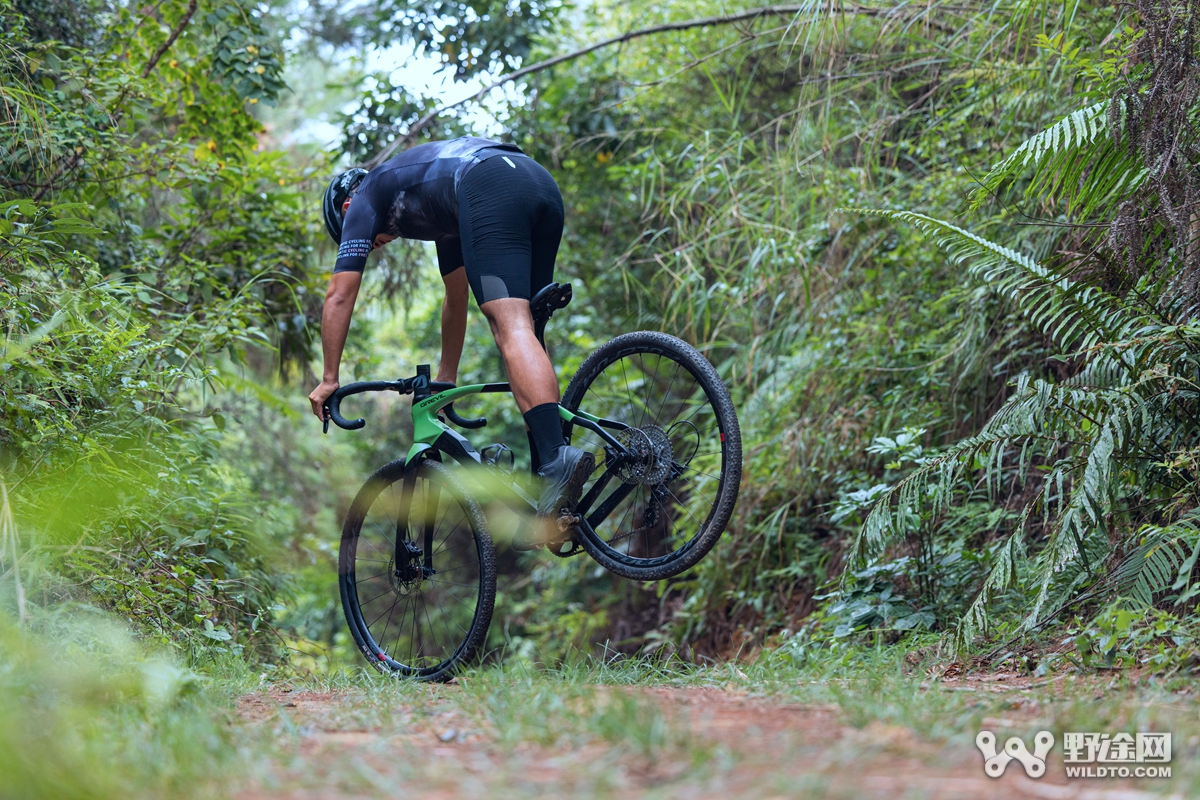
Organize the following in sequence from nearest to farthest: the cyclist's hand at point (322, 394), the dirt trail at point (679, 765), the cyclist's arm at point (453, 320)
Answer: the dirt trail at point (679, 765) → the cyclist's hand at point (322, 394) → the cyclist's arm at point (453, 320)

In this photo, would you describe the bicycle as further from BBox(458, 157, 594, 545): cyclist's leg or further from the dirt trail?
the dirt trail

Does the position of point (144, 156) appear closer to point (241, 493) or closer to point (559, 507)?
point (241, 493)

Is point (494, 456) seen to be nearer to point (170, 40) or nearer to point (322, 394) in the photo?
point (322, 394)

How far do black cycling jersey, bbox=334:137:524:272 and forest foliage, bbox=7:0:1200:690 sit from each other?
951mm

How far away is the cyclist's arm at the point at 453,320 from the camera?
3246 mm

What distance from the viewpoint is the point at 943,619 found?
3.21 meters

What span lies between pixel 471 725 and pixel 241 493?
2.96 metres

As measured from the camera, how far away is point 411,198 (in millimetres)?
2971

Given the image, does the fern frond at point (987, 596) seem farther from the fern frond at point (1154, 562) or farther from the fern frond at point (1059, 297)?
the fern frond at point (1059, 297)

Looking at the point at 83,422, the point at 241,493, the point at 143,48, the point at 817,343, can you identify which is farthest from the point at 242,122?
the point at 817,343
